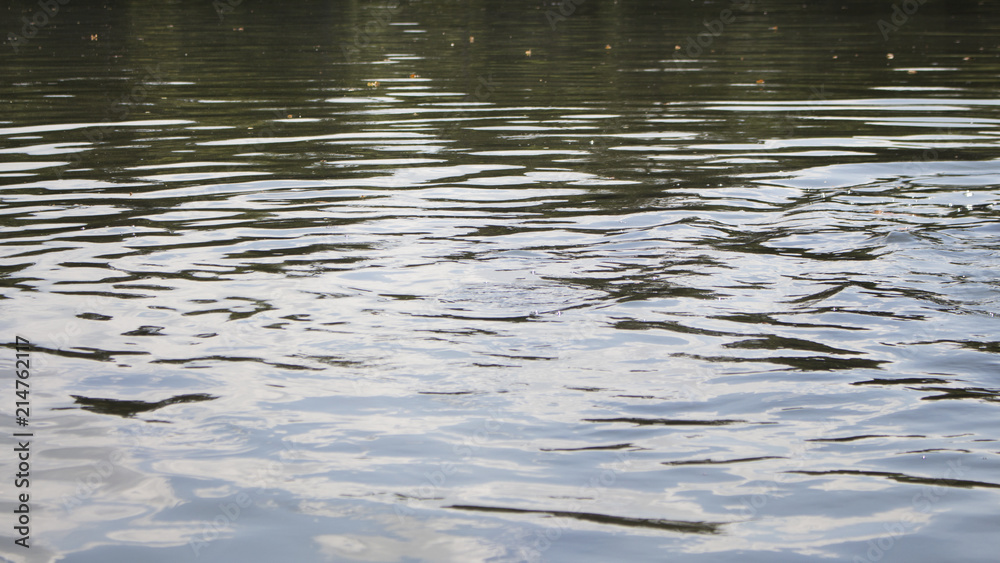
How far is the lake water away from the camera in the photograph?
182 inches

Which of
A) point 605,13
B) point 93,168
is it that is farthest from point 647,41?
point 93,168

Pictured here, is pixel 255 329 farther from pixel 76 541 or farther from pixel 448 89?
pixel 448 89

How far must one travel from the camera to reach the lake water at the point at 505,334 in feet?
15.1

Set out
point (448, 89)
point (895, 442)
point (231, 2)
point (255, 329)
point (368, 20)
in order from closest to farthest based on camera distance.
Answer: point (895, 442)
point (255, 329)
point (448, 89)
point (368, 20)
point (231, 2)

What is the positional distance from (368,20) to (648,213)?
24.4 metres

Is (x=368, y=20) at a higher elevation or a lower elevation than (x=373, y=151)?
higher

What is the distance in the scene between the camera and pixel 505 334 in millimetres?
6547

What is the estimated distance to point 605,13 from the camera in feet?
112

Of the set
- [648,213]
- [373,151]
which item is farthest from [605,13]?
[648,213]

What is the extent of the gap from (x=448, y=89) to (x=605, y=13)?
56.4 feet

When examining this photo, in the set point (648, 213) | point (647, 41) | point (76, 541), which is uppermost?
point (647, 41)

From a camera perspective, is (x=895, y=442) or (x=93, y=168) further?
(x=93, y=168)

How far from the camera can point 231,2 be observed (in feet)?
128

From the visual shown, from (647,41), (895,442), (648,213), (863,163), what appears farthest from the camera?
(647,41)
